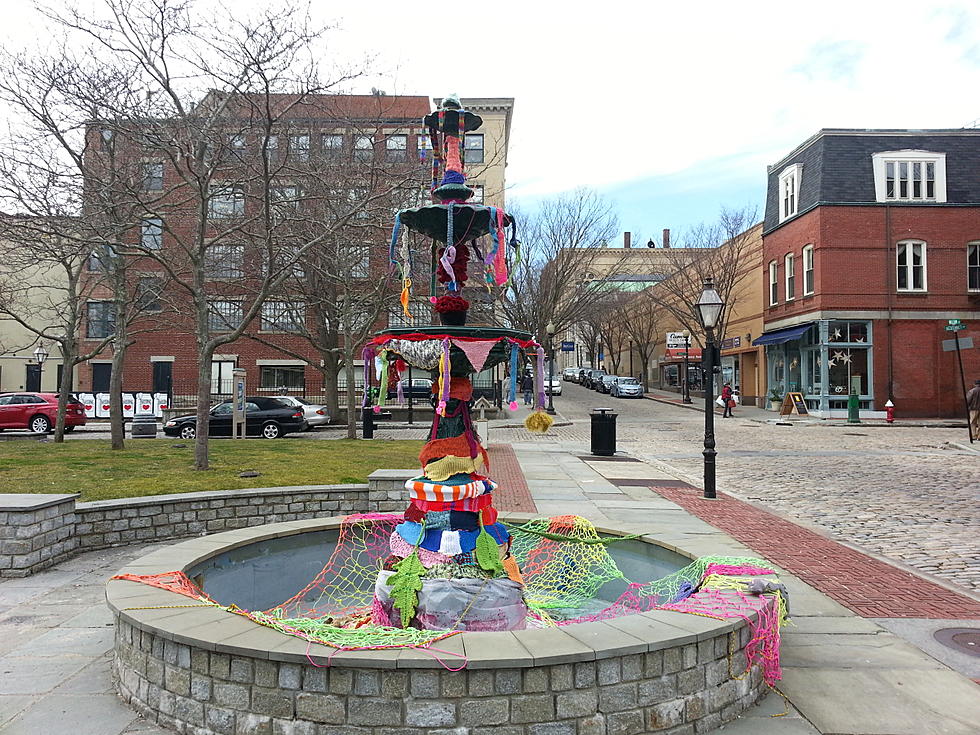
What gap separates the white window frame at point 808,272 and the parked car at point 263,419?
82.9ft

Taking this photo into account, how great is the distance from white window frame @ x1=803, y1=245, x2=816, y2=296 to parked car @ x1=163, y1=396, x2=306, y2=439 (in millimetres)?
25277

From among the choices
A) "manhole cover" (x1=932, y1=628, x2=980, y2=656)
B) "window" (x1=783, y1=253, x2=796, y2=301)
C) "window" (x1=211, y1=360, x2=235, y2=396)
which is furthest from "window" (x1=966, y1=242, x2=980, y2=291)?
"window" (x1=211, y1=360, x2=235, y2=396)

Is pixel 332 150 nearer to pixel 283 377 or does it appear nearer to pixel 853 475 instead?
pixel 853 475

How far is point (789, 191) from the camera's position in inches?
1436

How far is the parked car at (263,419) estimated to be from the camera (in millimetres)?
23953

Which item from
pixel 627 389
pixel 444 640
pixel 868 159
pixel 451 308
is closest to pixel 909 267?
pixel 868 159

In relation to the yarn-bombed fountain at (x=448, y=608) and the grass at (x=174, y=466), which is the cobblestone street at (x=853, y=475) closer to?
the yarn-bombed fountain at (x=448, y=608)

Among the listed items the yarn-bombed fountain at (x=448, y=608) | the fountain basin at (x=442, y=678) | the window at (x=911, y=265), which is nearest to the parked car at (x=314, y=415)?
the yarn-bombed fountain at (x=448, y=608)

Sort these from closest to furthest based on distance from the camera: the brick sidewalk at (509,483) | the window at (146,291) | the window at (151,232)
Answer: the brick sidewalk at (509,483)
the window at (151,232)
the window at (146,291)

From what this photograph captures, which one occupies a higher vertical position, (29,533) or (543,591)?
(29,533)

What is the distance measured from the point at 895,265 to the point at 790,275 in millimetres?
5020

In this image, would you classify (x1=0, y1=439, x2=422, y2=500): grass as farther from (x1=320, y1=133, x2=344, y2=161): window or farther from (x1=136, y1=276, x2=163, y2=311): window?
(x1=320, y1=133, x2=344, y2=161): window

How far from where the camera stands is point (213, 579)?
612 cm

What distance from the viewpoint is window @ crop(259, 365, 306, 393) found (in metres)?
37.7
